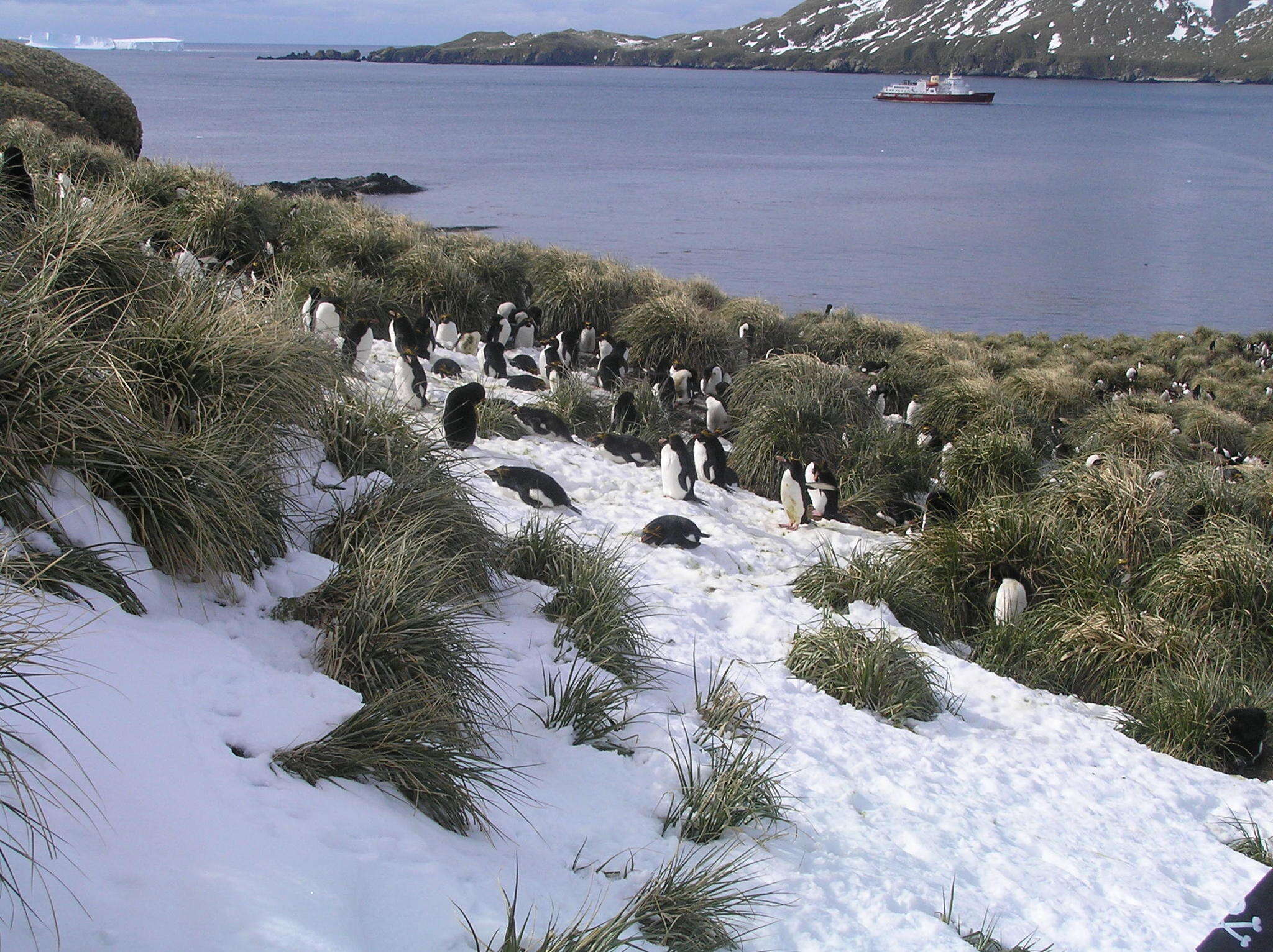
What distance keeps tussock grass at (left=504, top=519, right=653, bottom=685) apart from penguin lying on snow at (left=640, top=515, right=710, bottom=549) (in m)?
1.15

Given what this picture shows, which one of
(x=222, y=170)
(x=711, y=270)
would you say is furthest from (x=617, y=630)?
(x=711, y=270)

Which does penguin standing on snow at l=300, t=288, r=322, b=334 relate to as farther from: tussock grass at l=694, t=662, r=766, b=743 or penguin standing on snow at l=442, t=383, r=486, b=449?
tussock grass at l=694, t=662, r=766, b=743

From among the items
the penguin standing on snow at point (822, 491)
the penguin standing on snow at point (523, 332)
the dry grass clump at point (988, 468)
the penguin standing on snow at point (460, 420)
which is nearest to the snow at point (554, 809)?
the penguin standing on snow at point (460, 420)

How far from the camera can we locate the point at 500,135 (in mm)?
69625

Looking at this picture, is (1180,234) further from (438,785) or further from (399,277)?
(438,785)

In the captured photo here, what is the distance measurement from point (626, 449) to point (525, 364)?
3.17 meters

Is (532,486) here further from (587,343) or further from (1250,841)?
(587,343)

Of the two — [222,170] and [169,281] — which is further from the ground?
[222,170]

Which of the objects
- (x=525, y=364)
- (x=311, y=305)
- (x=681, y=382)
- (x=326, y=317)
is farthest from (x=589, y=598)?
(x=681, y=382)

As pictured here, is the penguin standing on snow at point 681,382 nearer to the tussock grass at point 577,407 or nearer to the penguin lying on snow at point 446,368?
the tussock grass at point 577,407

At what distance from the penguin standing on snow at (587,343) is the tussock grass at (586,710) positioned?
10026mm

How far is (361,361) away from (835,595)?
5675 mm

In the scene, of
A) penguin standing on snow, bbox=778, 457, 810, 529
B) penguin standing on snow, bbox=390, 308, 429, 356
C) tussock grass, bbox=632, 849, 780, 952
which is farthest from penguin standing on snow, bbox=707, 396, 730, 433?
tussock grass, bbox=632, 849, 780, 952

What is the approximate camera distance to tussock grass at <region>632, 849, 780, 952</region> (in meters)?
2.72
